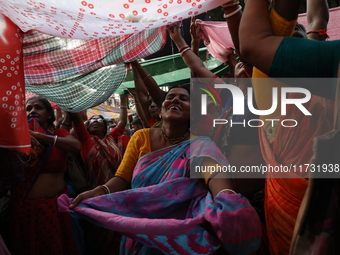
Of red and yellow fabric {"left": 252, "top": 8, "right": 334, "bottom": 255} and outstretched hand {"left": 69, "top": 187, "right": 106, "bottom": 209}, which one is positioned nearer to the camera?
red and yellow fabric {"left": 252, "top": 8, "right": 334, "bottom": 255}

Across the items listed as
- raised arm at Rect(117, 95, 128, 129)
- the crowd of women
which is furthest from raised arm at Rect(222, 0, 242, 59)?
raised arm at Rect(117, 95, 128, 129)

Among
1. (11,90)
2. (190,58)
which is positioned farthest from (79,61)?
(190,58)

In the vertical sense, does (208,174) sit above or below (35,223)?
above

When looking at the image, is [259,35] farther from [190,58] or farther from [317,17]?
[190,58]

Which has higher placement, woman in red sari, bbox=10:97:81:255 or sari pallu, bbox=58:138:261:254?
sari pallu, bbox=58:138:261:254

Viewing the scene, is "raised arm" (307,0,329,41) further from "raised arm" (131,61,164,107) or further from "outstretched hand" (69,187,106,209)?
"outstretched hand" (69,187,106,209)

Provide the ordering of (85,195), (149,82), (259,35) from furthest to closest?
(149,82) → (85,195) → (259,35)

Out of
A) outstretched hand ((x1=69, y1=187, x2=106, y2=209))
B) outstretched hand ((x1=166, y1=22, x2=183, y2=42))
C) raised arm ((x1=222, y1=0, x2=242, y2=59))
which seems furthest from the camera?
outstretched hand ((x1=166, y1=22, x2=183, y2=42))

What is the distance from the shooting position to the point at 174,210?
2139 millimetres

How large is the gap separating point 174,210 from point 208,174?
1.21 ft

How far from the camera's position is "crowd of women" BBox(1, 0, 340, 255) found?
3.80 ft

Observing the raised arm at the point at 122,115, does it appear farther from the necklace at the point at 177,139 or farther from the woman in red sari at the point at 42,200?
the necklace at the point at 177,139

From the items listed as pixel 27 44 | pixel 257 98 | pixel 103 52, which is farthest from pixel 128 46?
pixel 257 98

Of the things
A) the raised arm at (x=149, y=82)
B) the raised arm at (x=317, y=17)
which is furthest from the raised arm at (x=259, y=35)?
the raised arm at (x=149, y=82)
